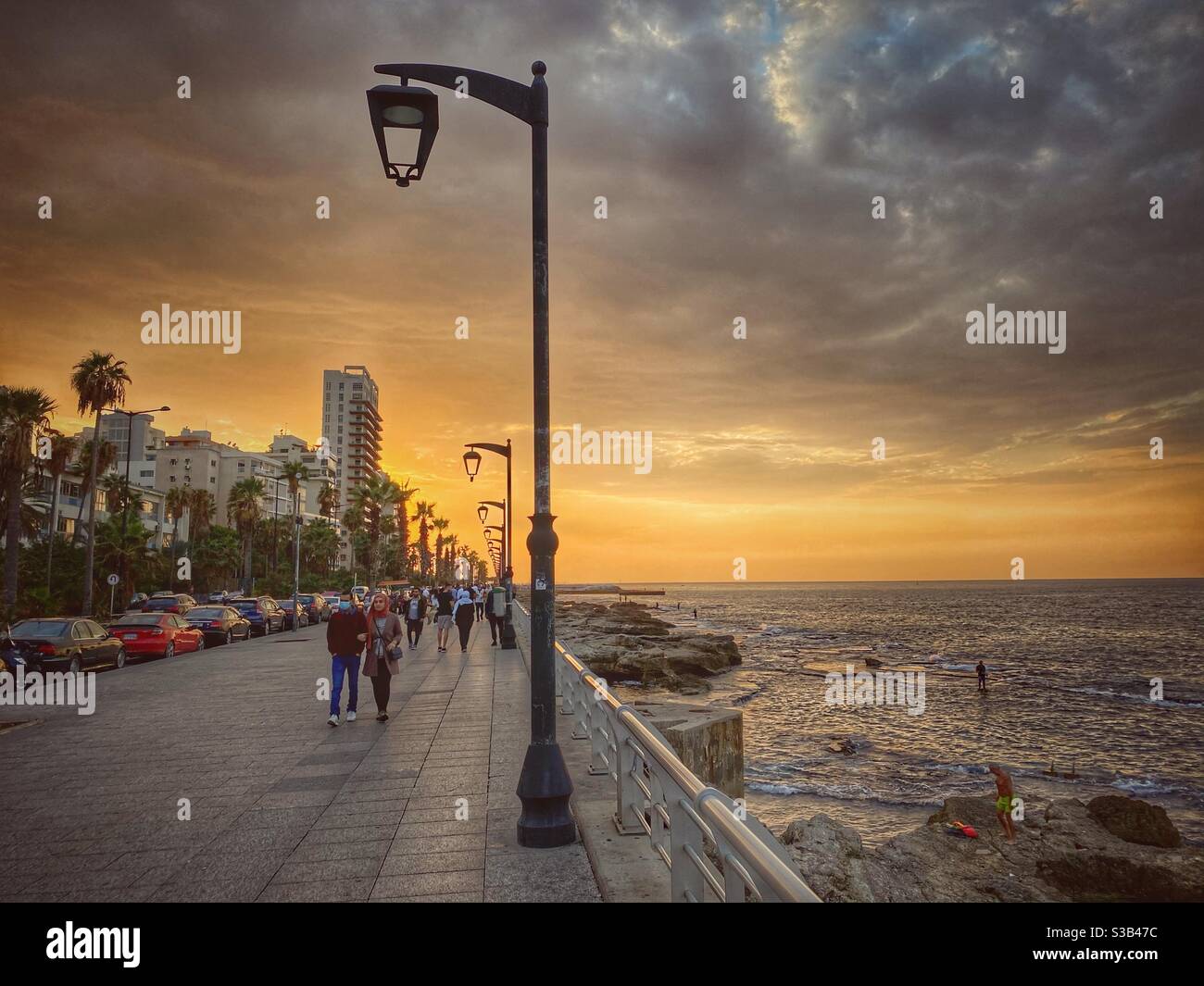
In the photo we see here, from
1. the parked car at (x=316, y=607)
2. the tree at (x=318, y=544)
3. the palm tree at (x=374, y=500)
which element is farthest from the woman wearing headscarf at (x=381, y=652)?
the tree at (x=318, y=544)

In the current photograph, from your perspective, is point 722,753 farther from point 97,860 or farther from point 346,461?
point 346,461

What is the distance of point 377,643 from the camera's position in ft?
35.6

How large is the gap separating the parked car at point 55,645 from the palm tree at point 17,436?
24775mm

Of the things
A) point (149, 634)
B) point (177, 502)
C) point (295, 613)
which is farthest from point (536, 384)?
point (177, 502)

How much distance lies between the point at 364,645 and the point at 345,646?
382 mm

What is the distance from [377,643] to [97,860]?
18.5 feet

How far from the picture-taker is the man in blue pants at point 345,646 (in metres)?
10.6

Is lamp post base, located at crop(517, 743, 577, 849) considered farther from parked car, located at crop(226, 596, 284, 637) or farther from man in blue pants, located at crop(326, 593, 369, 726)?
parked car, located at crop(226, 596, 284, 637)

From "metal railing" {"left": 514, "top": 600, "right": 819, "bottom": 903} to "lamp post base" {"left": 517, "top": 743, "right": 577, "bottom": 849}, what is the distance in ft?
1.57

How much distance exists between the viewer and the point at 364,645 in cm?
1093

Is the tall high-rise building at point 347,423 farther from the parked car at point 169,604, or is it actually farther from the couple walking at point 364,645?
the couple walking at point 364,645

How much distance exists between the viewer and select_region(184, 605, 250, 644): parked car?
2700 centimetres

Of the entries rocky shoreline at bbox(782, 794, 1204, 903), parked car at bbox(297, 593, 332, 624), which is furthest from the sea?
parked car at bbox(297, 593, 332, 624)
